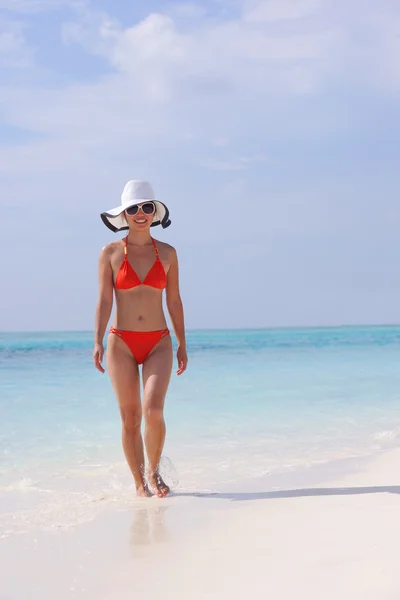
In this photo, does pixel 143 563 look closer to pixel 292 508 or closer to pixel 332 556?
pixel 332 556

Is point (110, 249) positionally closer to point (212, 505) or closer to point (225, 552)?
point (212, 505)

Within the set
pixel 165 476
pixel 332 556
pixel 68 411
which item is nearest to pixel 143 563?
pixel 332 556

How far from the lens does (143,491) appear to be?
167 inches

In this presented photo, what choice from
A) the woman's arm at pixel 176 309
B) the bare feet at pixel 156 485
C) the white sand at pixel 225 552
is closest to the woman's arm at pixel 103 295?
the woman's arm at pixel 176 309

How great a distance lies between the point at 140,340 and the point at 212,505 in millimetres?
1025

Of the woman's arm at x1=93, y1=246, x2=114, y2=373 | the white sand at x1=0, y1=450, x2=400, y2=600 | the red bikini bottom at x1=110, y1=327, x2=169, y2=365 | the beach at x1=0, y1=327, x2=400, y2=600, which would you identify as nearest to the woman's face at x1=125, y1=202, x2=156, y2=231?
the woman's arm at x1=93, y1=246, x2=114, y2=373

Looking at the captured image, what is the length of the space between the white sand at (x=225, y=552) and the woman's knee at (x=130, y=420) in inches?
18.4

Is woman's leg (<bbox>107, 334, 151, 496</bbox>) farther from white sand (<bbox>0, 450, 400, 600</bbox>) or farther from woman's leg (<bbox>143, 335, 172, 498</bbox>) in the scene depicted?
white sand (<bbox>0, 450, 400, 600</bbox>)

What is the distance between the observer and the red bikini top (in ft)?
14.0

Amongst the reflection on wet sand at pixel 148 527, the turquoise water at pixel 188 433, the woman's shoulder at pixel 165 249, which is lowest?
the turquoise water at pixel 188 433

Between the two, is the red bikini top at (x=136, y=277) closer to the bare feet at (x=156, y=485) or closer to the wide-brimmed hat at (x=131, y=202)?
the wide-brimmed hat at (x=131, y=202)

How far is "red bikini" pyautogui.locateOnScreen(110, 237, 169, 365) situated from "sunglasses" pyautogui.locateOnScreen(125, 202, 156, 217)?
0.58ft

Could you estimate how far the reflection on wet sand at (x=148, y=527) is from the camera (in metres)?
3.23

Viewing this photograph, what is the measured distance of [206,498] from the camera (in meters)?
4.10
